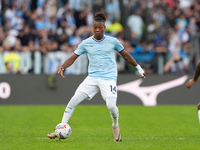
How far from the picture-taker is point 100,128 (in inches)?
411

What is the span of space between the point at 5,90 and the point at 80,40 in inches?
163

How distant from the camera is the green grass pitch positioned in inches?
304

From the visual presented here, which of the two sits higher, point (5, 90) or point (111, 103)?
point (111, 103)

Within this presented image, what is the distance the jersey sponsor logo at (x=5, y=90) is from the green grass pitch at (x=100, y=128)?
62 cm

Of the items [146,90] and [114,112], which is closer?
[114,112]

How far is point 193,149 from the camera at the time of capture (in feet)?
23.8

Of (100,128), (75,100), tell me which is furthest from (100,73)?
(100,128)

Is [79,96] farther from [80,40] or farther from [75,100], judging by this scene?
[80,40]

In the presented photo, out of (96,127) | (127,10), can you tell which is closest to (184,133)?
(96,127)

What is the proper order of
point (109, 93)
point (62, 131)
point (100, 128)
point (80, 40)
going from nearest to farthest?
point (62, 131), point (109, 93), point (100, 128), point (80, 40)

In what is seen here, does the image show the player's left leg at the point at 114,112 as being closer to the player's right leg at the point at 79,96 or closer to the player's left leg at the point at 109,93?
the player's left leg at the point at 109,93

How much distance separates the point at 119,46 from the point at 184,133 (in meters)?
2.76

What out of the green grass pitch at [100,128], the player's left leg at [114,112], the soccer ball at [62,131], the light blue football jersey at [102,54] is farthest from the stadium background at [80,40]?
the soccer ball at [62,131]

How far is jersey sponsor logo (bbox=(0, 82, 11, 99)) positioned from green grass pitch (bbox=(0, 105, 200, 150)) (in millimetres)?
623
